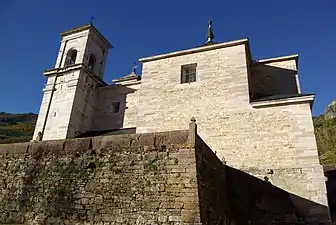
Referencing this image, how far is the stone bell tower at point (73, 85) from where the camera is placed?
15859 millimetres

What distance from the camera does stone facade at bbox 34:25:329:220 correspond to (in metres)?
10.4

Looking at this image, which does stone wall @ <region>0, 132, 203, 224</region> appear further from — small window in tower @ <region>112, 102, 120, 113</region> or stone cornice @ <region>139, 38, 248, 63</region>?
small window in tower @ <region>112, 102, 120, 113</region>

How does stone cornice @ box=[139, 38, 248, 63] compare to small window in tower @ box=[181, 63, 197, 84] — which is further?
small window in tower @ box=[181, 63, 197, 84]

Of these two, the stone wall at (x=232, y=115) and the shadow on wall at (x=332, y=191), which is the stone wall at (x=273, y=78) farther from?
the shadow on wall at (x=332, y=191)

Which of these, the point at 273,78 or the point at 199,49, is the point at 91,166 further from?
the point at 273,78

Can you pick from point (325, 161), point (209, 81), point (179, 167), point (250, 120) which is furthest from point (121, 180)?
point (325, 161)

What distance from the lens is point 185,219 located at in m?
5.90

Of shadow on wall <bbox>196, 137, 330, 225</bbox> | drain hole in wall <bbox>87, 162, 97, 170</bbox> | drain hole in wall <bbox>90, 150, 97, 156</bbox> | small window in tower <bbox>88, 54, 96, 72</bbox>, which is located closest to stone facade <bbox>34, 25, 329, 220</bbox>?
shadow on wall <bbox>196, 137, 330, 225</bbox>

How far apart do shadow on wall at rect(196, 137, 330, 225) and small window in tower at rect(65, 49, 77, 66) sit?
1422 centimetres

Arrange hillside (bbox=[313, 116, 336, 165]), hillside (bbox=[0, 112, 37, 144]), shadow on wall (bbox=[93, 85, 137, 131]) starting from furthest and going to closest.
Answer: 1. hillside (bbox=[0, 112, 37, 144])
2. hillside (bbox=[313, 116, 336, 165])
3. shadow on wall (bbox=[93, 85, 137, 131])

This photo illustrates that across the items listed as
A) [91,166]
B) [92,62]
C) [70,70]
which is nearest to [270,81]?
[91,166]

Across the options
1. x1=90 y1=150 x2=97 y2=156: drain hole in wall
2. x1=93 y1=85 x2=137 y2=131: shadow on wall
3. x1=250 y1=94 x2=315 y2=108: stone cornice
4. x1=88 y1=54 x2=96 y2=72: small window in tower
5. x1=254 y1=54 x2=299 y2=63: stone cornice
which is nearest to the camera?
x1=90 y1=150 x2=97 y2=156: drain hole in wall

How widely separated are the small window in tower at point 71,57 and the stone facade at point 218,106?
80 cm

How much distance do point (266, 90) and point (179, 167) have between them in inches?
398
